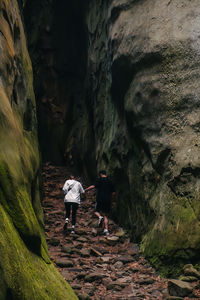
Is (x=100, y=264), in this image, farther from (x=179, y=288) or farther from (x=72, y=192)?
(x=72, y=192)

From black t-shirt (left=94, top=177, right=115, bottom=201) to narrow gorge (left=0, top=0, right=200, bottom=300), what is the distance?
19.5 inches

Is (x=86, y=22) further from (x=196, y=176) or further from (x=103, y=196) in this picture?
(x=196, y=176)

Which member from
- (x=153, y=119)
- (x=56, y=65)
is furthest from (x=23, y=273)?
(x=56, y=65)

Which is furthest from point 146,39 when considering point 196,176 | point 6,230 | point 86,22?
point 86,22

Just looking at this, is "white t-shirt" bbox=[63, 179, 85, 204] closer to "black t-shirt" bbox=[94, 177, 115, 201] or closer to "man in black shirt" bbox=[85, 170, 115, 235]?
"man in black shirt" bbox=[85, 170, 115, 235]

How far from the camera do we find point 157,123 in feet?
30.3

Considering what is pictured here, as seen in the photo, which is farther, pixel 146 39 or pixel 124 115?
pixel 124 115

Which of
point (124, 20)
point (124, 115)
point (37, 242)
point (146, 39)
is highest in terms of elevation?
point (124, 20)

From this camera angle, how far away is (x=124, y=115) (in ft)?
38.4

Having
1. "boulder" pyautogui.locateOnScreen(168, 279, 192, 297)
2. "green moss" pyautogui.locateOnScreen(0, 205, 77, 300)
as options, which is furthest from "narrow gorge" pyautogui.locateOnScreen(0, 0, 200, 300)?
"boulder" pyautogui.locateOnScreen(168, 279, 192, 297)

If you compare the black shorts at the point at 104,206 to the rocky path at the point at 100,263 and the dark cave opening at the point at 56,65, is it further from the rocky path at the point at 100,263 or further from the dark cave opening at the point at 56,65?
the dark cave opening at the point at 56,65

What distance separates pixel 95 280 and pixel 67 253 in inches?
71.2

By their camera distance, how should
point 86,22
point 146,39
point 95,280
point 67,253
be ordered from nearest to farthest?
point 95,280
point 67,253
point 146,39
point 86,22

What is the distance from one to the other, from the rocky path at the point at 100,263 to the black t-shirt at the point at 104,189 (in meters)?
1.06
